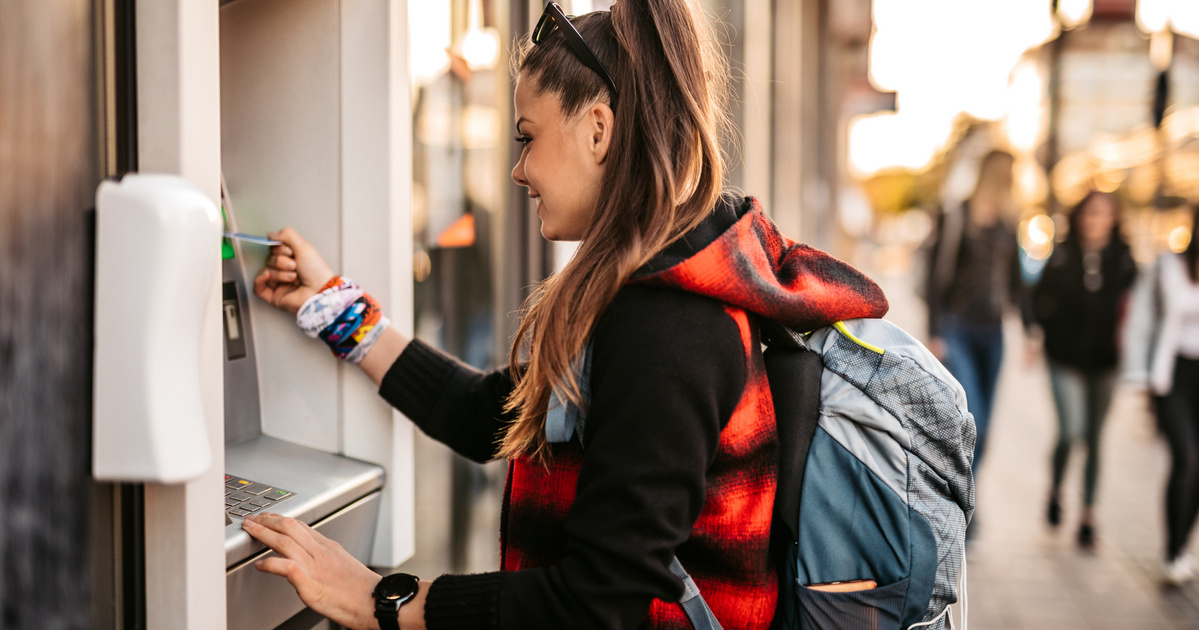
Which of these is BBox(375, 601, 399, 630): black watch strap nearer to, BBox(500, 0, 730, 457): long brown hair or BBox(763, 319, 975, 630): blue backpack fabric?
BBox(500, 0, 730, 457): long brown hair

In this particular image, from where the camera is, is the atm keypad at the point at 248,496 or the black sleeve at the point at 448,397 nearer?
the atm keypad at the point at 248,496

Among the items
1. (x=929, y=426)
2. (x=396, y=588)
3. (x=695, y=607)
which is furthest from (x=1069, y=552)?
(x=396, y=588)

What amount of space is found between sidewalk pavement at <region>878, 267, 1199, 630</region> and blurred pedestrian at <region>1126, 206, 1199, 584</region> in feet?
0.83

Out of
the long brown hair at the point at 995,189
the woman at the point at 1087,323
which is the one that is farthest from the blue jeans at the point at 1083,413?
the long brown hair at the point at 995,189

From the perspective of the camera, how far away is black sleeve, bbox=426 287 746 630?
0.98 metres

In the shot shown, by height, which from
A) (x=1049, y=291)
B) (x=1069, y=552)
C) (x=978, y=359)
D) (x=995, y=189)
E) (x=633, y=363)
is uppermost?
(x=995, y=189)

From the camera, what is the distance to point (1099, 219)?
4.52m

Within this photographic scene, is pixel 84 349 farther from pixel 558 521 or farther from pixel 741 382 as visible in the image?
pixel 741 382

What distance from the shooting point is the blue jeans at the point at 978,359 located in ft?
14.1

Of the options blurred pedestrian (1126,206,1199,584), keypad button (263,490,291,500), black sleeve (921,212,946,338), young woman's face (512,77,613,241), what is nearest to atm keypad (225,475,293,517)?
keypad button (263,490,291,500)

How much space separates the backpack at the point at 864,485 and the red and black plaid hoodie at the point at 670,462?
0.12 ft

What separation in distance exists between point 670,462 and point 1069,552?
169 inches

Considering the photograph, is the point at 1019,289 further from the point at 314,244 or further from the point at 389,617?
the point at 389,617

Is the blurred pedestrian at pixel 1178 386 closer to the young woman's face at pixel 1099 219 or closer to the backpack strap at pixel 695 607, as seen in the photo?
the young woman's face at pixel 1099 219
